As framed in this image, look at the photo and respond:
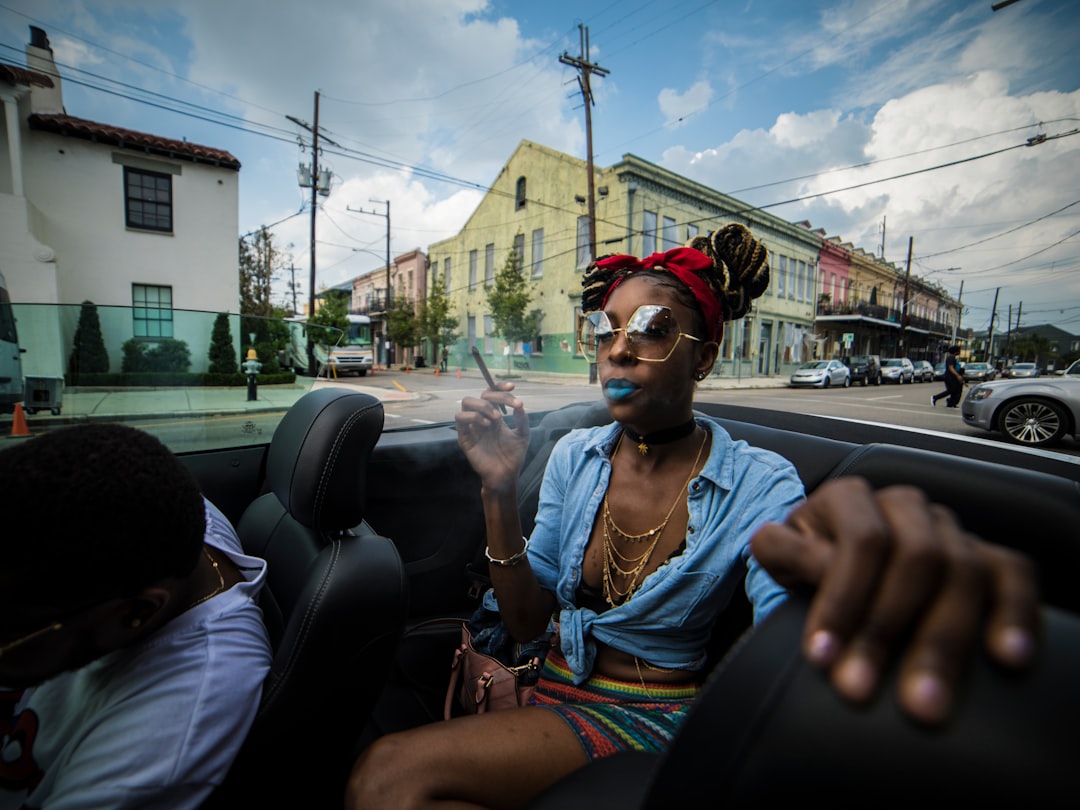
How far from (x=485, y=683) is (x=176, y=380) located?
2517mm

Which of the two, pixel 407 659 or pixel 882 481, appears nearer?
pixel 882 481

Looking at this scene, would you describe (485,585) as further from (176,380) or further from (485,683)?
(176,380)

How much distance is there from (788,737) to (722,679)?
0.21 ft

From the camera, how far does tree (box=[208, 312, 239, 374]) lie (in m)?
3.02

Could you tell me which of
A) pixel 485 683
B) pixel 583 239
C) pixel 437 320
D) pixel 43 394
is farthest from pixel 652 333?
pixel 437 320

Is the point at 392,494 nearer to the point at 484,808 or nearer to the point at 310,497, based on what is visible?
the point at 310,497

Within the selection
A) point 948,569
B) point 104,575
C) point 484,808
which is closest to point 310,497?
point 104,575

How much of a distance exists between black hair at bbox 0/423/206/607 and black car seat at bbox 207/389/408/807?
0.31 m

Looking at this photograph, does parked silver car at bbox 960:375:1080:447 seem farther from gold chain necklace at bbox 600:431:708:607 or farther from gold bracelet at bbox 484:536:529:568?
gold bracelet at bbox 484:536:529:568

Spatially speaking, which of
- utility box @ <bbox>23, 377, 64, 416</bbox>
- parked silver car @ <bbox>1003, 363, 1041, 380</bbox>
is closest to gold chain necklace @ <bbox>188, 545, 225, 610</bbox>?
utility box @ <bbox>23, 377, 64, 416</bbox>

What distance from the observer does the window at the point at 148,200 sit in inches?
397

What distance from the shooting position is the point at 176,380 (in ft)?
9.15

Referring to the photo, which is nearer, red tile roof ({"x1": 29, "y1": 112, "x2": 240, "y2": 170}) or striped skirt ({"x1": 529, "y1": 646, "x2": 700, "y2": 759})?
striped skirt ({"x1": 529, "y1": 646, "x2": 700, "y2": 759})

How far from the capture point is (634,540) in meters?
1.38
